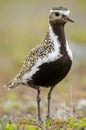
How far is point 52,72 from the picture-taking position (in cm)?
1125

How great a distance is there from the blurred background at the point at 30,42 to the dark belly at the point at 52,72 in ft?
3.03

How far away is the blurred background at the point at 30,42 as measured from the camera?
1567 centimetres

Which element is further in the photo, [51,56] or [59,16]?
[59,16]

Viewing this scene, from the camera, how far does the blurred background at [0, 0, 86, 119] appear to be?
15672mm

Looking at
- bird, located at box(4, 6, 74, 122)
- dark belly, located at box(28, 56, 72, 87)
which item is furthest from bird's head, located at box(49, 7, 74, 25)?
dark belly, located at box(28, 56, 72, 87)

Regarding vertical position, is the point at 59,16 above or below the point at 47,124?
above

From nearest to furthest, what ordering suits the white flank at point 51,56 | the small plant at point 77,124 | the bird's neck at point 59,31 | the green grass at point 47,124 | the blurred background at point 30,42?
the green grass at point 47,124 → the small plant at point 77,124 → the white flank at point 51,56 → the bird's neck at point 59,31 → the blurred background at point 30,42

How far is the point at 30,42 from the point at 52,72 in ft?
42.5

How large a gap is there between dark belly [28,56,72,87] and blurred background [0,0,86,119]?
3.03 feet

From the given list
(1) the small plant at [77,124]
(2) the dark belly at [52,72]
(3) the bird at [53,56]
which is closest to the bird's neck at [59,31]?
(3) the bird at [53,56]

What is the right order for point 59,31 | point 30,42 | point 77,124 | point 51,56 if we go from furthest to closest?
point 30,42 → point 59,31 → point 51,56 → point 77,124

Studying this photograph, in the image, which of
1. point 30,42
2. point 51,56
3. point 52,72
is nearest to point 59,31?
point 51,56

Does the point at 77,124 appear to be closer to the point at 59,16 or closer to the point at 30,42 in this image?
the point at 59,16

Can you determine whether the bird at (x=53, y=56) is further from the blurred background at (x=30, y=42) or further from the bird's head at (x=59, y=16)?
the blurred background at (x=30, y=42)
